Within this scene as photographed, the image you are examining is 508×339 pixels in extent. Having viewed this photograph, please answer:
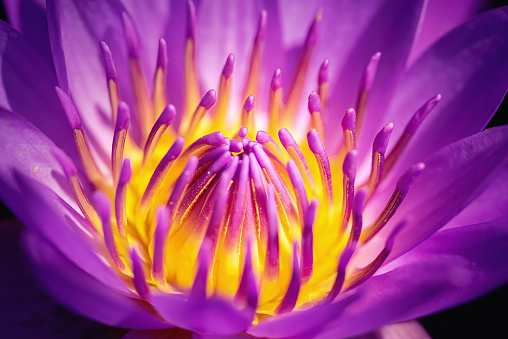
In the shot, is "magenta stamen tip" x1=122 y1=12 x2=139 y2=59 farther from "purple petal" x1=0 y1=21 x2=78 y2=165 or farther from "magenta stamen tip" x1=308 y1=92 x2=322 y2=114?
"magenta stamen tip" x1=308 y1=92 x2=322 y2=114

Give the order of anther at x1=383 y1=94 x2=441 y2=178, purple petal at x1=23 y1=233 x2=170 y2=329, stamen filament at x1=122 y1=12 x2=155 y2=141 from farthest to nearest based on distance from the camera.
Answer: stamen filament at x1=122 y1=12 x2=155 y2=141, anther at x1=383 y1=94 x2=441 y2=178, purple petal at x1=23 y1=233 x2=170 y2=329

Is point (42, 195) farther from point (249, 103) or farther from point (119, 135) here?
point (249, 103)

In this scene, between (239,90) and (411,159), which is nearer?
(411,159)

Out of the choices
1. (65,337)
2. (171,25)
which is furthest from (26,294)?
(171,25)

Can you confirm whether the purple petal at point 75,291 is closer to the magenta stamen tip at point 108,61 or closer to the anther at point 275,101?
the magenta stamen tip at point 108,61

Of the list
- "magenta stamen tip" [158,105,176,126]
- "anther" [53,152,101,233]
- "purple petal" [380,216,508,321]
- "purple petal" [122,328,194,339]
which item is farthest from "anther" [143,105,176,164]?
"purple petal" [380,216,508,321]

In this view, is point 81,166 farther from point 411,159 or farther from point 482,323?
point 482,323
